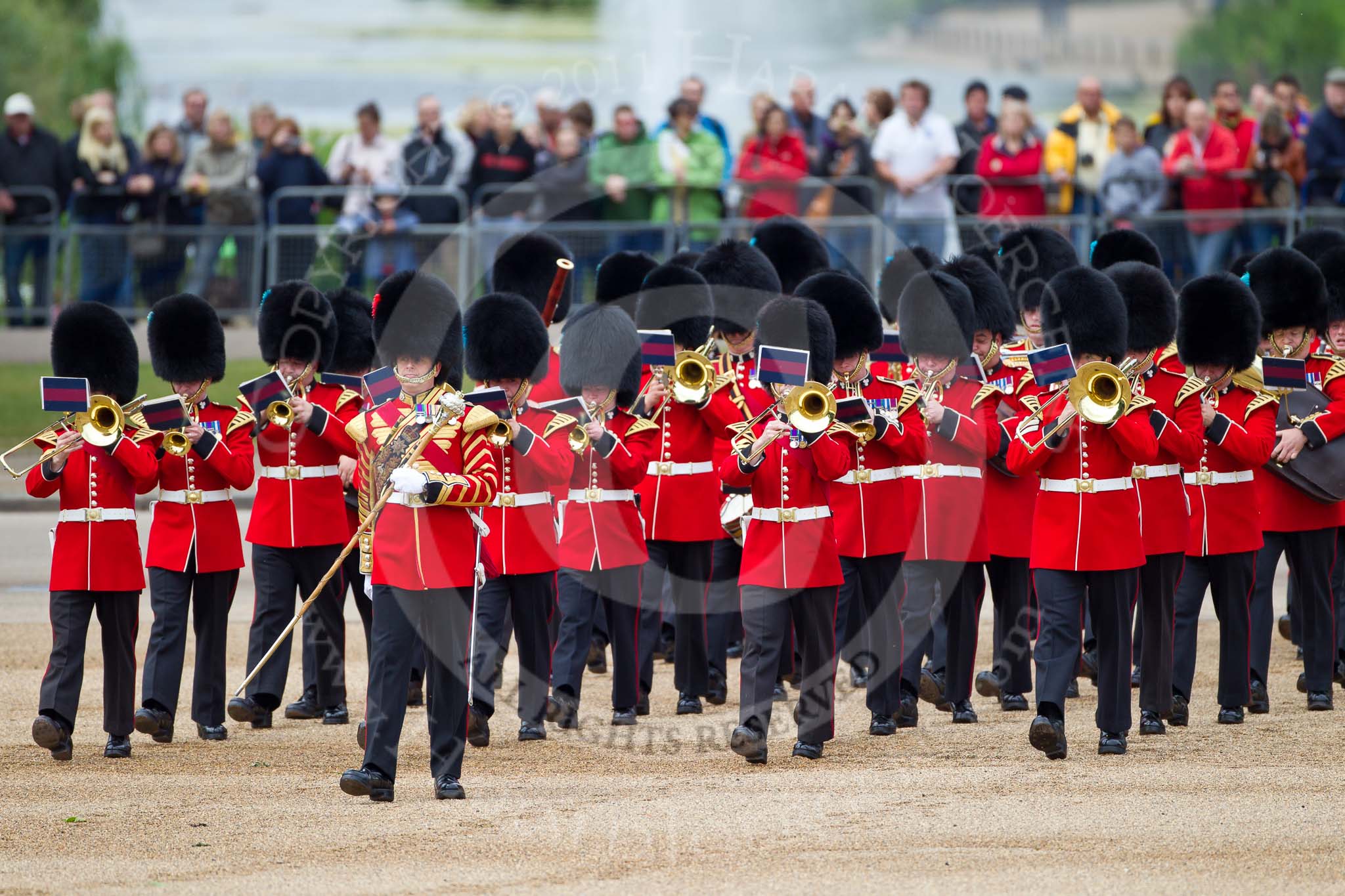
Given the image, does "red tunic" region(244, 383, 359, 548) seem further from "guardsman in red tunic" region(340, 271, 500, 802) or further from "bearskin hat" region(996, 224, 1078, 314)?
"bearskin hat" region(996, 224, 1078, 314)

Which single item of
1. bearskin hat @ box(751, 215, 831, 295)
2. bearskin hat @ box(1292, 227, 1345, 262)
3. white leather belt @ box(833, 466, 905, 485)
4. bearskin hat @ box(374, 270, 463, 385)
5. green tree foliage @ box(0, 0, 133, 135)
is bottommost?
white leather belt @ box(833, 466, 905, 485)

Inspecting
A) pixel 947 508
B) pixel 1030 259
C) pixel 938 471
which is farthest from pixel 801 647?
pixel 1030 259

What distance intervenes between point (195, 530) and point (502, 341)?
1357 millimetres

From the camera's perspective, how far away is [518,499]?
22.7 feet

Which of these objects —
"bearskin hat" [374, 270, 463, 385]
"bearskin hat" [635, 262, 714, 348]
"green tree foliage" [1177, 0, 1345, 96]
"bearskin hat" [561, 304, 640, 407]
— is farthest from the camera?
"green tree foliage" [1177, 0, 1345, 96]

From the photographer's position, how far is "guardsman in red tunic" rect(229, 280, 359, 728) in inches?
284

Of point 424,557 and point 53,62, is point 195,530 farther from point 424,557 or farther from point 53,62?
point 53,62

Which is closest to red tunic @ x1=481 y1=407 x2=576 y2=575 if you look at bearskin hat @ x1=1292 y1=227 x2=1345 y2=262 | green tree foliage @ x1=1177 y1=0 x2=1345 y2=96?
bearskin hat @ x1=1292 y1=227 x2=1345 y2=262

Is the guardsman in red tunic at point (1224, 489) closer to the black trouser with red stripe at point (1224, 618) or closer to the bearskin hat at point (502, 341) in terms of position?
the black trouser with red stripe at point (1224, 618)

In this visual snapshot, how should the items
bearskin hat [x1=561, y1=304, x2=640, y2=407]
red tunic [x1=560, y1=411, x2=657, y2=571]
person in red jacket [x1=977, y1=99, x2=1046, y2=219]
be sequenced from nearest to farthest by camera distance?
bearskin hat [x1=561, y1=304, x2=640, y2=407] < red tunic [x1=560, y1=411, x2=657, y2=571] < person in red jacket [x1=977, y1=99, x2=1046, y2=219]

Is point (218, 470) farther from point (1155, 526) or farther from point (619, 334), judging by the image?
point (1155, 526)

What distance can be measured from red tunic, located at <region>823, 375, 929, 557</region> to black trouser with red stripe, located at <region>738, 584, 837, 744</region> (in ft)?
1.44

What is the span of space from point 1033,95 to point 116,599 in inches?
918

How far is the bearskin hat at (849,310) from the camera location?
22.7 ft
